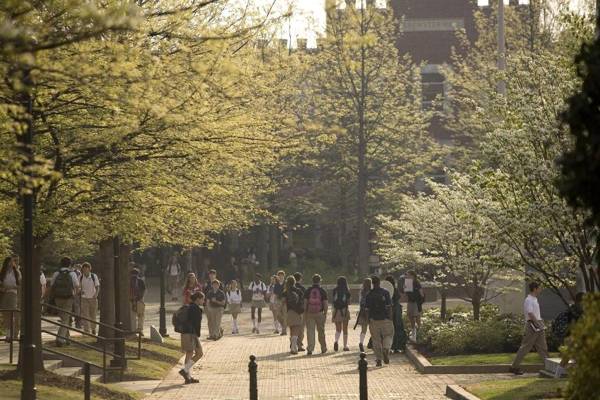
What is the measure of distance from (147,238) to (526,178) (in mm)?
6628

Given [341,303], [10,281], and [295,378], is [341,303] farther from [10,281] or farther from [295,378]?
[10,281]

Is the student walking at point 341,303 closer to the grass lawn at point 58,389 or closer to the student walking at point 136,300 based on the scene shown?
the student walking at point 136,300

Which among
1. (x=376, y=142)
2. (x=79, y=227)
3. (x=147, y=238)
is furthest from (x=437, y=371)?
(x=376, y=142)

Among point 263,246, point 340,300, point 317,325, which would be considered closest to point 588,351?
point 340,300

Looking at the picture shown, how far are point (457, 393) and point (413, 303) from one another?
11.6 metres

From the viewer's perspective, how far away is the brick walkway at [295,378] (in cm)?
2139

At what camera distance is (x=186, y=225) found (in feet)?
86.1

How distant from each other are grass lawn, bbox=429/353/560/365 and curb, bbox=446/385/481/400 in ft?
13.3

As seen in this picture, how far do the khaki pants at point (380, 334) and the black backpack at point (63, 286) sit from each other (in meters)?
6.13

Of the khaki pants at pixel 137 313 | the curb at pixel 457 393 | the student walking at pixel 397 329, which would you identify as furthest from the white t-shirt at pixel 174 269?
the curb at pixel 457 393

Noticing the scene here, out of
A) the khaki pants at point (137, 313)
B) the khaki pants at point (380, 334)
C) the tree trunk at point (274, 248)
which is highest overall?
the tree trunk at point (274, 248)

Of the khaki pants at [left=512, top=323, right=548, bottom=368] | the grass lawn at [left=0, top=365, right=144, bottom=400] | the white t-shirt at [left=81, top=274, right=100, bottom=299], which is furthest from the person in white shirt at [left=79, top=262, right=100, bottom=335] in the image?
the khaki pants at [left=512, top=323, right=548, bottom=368]

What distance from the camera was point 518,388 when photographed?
20.3 m

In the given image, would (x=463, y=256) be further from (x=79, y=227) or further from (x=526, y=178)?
(x=79, y=227)
